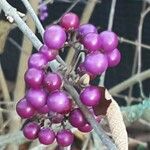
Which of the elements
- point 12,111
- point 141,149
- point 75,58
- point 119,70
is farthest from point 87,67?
point 119,70

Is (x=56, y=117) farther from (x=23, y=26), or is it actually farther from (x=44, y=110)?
(x=23, y=26)

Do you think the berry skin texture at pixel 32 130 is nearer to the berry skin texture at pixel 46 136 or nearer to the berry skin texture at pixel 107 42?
the berry skin texture at pixel 46 136

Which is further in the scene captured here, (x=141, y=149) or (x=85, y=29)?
(x=141, y=149)

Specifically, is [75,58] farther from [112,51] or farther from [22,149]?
[22,149]

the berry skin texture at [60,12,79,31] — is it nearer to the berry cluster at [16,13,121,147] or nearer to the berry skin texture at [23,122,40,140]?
the berry cluster at [16,13,121,147]

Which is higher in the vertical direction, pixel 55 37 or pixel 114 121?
pixel 55 37

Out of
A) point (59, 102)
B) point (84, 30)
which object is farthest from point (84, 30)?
point (59, 102)
